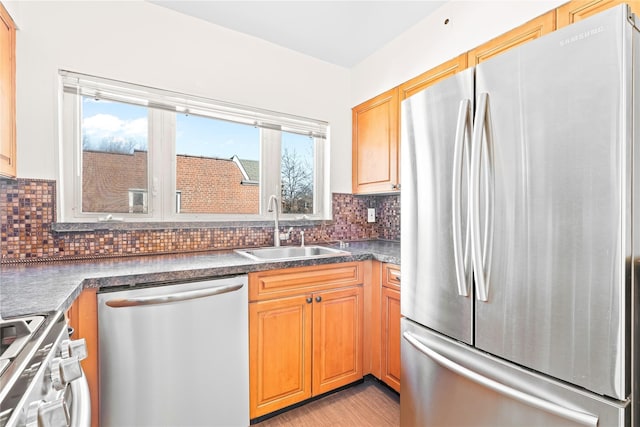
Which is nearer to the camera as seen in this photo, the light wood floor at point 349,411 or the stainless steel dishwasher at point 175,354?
the stainless steel dishwasher at point 175,354

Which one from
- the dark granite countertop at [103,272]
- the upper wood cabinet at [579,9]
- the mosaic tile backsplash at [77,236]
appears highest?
the upper wood cabinet at [579,9]

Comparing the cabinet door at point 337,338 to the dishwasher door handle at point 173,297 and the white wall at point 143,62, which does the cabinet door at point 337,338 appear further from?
the white wall at point 143,62

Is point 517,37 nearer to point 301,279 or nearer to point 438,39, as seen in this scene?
point 438,39

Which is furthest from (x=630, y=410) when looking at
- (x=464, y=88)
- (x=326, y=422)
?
(x=326, y=422)

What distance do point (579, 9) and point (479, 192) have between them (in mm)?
993

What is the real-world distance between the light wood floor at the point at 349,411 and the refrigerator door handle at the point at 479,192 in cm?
109

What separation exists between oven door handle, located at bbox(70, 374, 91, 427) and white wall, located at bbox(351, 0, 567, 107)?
2253 mm

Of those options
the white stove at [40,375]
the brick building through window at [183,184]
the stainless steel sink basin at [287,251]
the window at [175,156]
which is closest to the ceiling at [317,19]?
the window at [175,156]

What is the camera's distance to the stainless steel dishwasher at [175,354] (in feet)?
4.27

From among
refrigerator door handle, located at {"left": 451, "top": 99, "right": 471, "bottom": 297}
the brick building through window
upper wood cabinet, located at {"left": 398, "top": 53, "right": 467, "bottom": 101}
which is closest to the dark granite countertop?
the brick building through window

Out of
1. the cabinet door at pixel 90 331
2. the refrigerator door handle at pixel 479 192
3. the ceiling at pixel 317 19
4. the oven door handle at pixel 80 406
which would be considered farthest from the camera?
the ceiling at pixel 317 19

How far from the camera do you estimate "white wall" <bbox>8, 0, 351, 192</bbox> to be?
65.2 inches

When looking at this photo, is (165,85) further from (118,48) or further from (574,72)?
(574,72)

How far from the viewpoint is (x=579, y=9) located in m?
1.33
